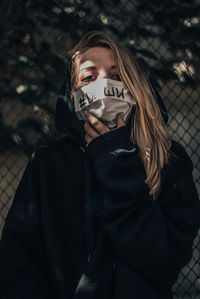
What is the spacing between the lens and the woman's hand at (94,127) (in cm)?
152

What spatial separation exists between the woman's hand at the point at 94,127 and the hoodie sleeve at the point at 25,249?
Answer: 238 millimetres

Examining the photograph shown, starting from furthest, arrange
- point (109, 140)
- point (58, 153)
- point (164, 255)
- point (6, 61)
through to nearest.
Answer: point (6, 61) → point (58, 153) → point (109, 140) → point (164, 255)

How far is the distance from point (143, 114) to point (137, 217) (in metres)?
0.52

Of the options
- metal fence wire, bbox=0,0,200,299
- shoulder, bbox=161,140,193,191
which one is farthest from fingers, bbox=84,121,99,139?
metal fence wire, bbox=0,0,200,299

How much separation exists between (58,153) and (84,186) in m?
0.18

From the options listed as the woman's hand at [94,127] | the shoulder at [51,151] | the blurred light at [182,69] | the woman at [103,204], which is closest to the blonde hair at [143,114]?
the woman at [103,204]

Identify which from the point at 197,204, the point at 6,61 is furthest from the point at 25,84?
the point at 197,204

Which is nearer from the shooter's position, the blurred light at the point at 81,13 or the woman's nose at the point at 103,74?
the woman's nose at the point at 103,74

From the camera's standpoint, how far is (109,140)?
144 cm

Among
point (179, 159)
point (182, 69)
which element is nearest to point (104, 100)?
point (179, 159)

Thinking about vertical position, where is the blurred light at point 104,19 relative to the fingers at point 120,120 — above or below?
above

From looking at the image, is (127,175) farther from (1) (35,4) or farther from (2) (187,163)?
(1) (35,4)

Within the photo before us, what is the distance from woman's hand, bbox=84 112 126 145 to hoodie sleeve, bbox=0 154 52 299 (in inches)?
9.4

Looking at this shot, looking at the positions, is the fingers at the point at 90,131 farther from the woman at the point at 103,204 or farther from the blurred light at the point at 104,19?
the blurred light at the point at 104,19
